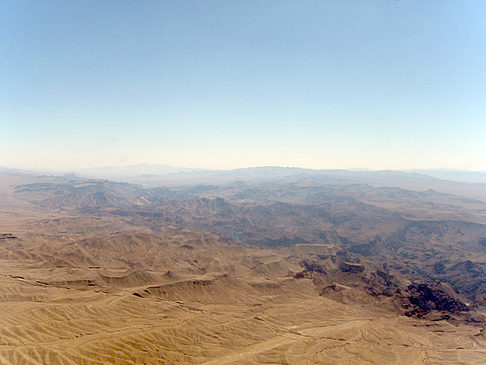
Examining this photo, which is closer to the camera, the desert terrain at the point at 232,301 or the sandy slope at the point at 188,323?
the sandy slope at the point at 188,323

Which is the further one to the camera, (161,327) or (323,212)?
(323,212)

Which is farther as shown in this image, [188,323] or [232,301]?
[232,301]

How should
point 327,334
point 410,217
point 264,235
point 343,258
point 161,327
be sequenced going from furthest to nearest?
point 410,217
point 264,235
point 343,258
point 327,334
point 161,327

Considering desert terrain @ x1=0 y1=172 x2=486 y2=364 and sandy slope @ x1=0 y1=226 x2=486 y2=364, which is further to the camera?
desert terrain @ x1=0 y1=172 x2=486 y2=364

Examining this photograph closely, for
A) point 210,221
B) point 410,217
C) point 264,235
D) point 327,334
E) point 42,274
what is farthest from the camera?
point 210,221

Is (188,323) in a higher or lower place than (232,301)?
higher

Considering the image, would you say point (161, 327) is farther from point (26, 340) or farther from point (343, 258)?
point (343, 258)

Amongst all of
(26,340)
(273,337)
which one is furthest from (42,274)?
(273,337)

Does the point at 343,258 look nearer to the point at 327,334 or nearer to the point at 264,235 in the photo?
the point at 264,235

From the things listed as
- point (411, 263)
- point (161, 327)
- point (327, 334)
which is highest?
point (161, 327)

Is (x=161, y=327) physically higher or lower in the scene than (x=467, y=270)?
higher
